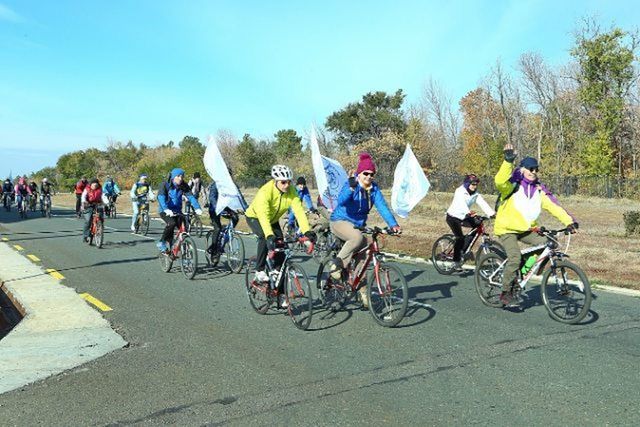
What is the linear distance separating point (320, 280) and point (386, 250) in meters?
7.18

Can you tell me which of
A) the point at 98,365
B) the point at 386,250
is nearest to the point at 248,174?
the point at 386,250

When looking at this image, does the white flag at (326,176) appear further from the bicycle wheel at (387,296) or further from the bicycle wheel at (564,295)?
the bicycle wheel at (564,295)

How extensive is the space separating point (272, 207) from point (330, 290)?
137cm

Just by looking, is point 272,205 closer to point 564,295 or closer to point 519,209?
point 519,209

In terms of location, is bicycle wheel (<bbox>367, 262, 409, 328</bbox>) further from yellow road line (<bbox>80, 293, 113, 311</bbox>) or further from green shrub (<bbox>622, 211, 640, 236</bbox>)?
green shrub (<bbox>622, 211, 640, 236</bbox>)

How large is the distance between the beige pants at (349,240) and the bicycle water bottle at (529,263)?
219cm

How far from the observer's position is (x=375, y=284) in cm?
701

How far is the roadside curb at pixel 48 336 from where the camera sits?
226 inches

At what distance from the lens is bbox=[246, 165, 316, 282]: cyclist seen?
7.16 metres

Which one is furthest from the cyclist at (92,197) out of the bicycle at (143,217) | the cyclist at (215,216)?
the cyclist at (215,216)

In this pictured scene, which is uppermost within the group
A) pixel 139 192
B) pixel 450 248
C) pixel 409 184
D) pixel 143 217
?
pixel 409 184

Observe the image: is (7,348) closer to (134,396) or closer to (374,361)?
(134,396)

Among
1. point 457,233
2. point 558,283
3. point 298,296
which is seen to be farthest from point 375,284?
point 457,233

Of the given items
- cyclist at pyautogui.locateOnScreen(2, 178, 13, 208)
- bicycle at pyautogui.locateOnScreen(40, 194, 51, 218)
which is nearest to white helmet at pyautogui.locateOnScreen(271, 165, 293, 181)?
bicycle at pyautogui.locateOnScreen(40, 194, 51, 218)
